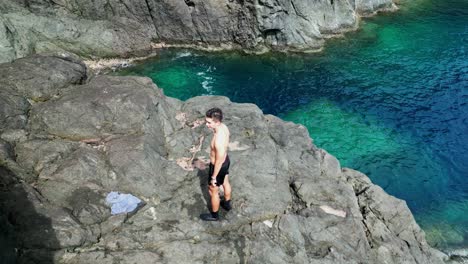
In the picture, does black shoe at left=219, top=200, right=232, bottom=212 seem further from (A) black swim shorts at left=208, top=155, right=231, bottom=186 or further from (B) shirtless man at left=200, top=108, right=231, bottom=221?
(A) black swim shorts at left=208, top=155, right=231, bottom=186

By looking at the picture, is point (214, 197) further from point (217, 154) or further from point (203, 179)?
point (203, 179)

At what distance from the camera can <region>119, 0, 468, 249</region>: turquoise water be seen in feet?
78.9

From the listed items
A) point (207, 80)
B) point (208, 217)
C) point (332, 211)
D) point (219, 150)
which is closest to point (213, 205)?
point (208, 217)

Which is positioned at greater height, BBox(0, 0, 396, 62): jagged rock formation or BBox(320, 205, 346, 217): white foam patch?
BBox(0, 0, 396, 62): jagged rock formation

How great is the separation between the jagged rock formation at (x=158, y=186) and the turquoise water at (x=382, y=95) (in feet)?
25.0

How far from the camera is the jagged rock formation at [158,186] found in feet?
38.2

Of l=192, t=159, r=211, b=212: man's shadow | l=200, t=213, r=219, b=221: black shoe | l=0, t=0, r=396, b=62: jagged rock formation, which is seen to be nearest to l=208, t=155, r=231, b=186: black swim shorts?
l=200, t=213, r=219, b=221: black shoe

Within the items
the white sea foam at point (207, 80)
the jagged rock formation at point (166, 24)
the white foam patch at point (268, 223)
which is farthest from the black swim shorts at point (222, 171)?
the jagged rock formation at point (166, 24)

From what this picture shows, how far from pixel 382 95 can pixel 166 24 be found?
20369 millimetres

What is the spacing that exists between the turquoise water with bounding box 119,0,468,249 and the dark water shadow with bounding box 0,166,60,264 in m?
18.8

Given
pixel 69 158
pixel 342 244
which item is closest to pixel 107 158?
pixel 69 158

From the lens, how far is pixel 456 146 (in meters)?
27.1

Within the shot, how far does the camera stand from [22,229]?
36.2 feet

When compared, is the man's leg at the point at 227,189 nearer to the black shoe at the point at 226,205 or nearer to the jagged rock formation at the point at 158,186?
the black shoe at the point at 226,205
